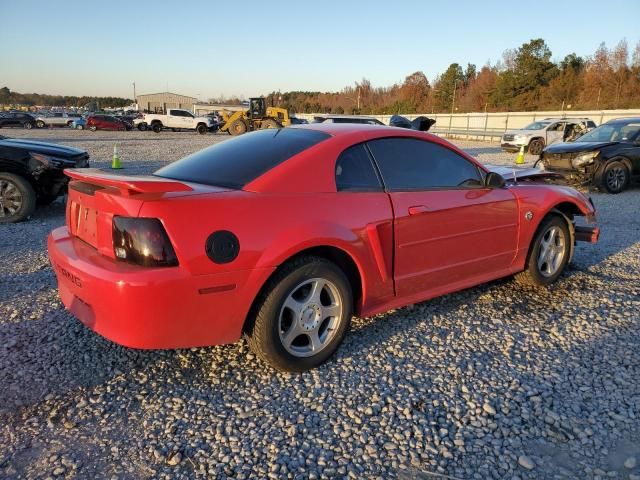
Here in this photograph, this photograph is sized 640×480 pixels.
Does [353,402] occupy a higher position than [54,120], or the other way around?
[54,120]

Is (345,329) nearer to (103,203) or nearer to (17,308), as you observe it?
(103,203)

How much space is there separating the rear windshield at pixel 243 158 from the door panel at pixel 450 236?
74cm

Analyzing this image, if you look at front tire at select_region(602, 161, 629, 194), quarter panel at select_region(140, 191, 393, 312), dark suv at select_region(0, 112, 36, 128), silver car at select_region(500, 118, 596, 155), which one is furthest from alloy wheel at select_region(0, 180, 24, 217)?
dark suv at select_region(0, 112, 36, 128)

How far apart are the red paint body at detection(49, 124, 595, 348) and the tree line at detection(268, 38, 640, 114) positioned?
34759 millimetres

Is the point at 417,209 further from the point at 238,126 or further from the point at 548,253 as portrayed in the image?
the point at 238,126

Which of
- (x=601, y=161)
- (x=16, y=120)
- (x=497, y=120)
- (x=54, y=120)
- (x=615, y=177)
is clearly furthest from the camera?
(x=54, y=120)

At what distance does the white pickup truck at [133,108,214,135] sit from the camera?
39219 mm

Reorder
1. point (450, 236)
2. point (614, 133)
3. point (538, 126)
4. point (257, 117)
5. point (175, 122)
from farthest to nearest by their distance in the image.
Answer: point (175, 122), point (257, 117), point (538, 126), point (614, 133), point (450, 236)

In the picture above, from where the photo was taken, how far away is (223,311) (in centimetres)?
264

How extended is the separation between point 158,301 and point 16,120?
45.2m

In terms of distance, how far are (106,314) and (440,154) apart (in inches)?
103

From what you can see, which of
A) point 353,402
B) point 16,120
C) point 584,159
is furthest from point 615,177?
point 16,120

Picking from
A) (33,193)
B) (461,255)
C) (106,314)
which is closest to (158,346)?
(106,314)

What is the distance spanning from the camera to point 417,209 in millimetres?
3352
